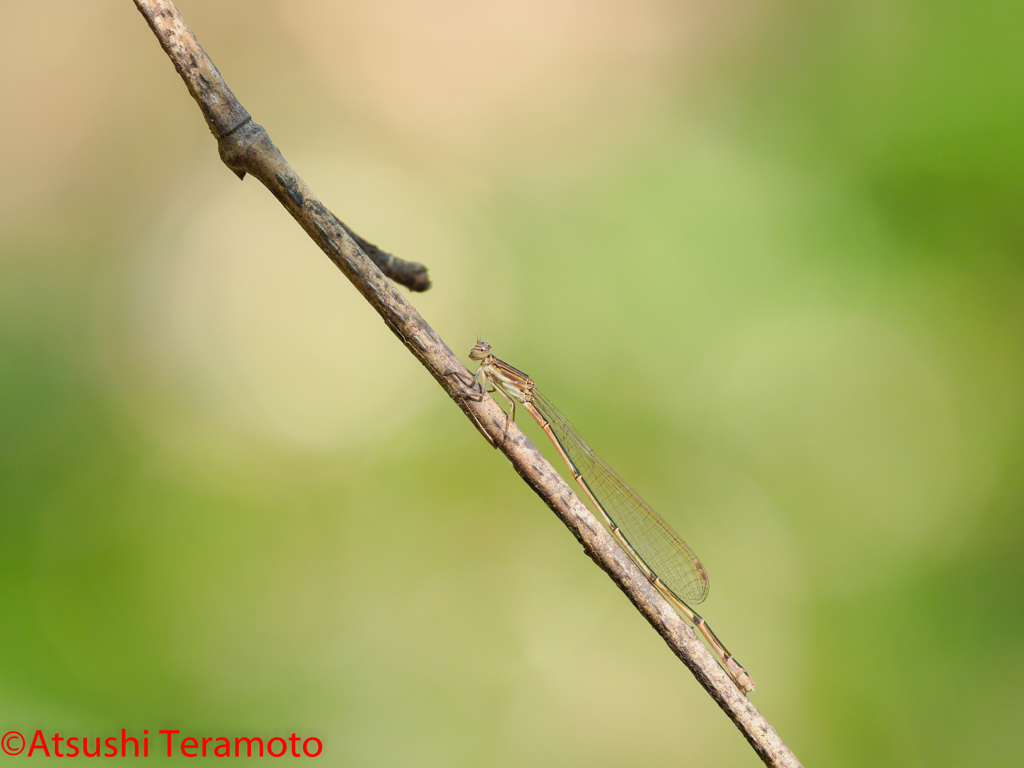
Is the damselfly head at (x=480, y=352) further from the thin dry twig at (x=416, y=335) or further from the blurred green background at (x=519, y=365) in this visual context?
the blurred green background at (x=519, y=365)

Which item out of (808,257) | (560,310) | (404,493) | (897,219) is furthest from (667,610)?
(897,219)

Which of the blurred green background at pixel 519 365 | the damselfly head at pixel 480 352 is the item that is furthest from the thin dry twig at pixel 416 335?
the blurred green background at pixel 519 365

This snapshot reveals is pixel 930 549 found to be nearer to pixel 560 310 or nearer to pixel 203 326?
pixel 560 310

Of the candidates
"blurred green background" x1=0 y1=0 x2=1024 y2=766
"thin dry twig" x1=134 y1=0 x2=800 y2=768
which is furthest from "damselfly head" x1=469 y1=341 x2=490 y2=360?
"blurred green background" x1=0 y1=0 x2=1024 y2=766

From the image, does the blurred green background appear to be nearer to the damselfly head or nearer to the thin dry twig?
the damselfly head

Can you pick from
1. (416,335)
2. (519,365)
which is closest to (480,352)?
(416,335)

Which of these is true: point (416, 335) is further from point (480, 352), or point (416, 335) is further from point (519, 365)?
point (519, 365)
